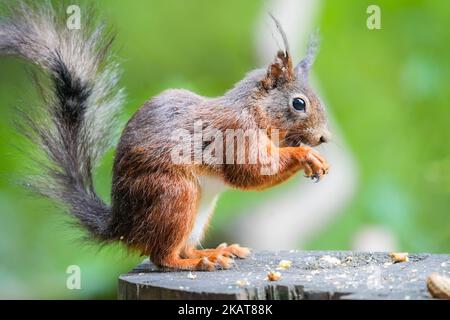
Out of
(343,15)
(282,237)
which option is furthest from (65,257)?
(343,15)

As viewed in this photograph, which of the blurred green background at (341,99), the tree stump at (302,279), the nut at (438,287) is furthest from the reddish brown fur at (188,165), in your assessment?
the blurred green background at (341,99)

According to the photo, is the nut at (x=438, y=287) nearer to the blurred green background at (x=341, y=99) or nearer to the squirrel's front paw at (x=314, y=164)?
the squirrel's front paw at (x=314, y=164)

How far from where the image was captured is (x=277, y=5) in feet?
15.6

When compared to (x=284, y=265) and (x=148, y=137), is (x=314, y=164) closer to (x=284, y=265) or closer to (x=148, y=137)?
(x=284, y=265)

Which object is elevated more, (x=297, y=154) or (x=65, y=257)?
(x=297, y=154)

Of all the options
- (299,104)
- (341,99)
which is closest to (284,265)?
(299,104)

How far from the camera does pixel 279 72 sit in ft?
9.50

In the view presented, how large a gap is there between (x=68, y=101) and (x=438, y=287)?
1452mm

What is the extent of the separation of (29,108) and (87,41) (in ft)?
1.04

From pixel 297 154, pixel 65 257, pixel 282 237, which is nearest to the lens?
pixel 297 154

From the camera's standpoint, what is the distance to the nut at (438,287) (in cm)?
207

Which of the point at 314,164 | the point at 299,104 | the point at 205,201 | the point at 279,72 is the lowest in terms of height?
the point at 205,201

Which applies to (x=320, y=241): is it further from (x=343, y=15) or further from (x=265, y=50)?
(x=343, y=15)

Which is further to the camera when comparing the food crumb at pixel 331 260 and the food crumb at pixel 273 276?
the food crumb at pixel 331 260
